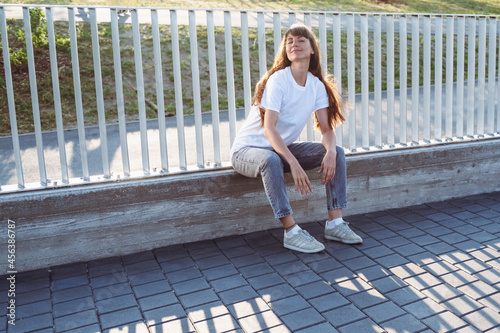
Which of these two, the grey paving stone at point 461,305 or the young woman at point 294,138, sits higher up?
the young woman at point 294,138

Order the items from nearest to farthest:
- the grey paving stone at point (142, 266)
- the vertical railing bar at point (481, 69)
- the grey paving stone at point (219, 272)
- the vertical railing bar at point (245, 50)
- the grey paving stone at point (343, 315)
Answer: the grey paving stone at point (343, 315) → the grey paving stone at point (219, 272) → the grey paving stone at point (142, 266) → the vertical railing bar at point (245, 50) → the vertical railing bar at point (481, 69)

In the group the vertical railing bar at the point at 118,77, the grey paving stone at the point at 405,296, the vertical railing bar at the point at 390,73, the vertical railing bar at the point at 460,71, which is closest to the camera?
the grey paving stone at the point at 405,296

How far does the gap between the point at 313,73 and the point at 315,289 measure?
Result: 1.88 m

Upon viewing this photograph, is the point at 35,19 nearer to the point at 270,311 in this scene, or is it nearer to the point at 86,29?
the point at 86,29

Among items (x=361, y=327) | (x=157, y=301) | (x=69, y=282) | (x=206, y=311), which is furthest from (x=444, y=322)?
(x=69, y=282)

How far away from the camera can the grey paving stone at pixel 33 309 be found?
331cm

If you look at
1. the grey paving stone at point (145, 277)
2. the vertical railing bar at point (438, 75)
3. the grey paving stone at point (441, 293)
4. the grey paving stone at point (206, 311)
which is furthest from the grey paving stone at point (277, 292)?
the vertical railing bar at point (438, 75)

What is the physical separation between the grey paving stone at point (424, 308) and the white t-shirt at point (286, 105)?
1.66m

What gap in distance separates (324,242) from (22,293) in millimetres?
2263

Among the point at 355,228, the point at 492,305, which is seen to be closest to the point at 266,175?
the point at 355,228

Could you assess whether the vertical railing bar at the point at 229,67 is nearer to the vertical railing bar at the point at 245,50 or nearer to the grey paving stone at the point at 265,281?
the vertical railing bar at the point at 245,50

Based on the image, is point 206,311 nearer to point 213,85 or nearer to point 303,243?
point 303,243

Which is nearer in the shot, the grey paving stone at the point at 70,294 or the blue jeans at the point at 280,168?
the grey paving stone at the point at 70,294

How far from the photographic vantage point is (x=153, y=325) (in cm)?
312
